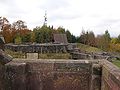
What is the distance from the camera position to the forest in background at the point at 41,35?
53844 millimetres

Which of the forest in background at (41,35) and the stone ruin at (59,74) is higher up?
the forest in background at (41,35)

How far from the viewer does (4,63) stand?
623cm

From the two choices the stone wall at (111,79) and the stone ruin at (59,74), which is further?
the stone ruin at (59,74)

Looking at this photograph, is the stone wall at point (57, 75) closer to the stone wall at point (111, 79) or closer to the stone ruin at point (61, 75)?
the stone ruin at point (61, 75)

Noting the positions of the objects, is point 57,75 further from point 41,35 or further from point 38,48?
point 41,35

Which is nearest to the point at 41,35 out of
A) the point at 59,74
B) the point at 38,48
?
the point at 38,48

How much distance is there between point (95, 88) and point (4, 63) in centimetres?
221

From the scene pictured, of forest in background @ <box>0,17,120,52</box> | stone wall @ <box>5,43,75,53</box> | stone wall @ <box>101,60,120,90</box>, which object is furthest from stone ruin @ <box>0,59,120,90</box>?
forest in background @ <box>0,17,120,52</box>

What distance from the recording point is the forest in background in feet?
177

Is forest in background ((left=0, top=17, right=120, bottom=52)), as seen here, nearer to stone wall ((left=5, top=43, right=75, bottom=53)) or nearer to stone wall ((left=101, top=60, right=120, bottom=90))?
stone wall ((left=5, top=43, right=75, bottom=53))

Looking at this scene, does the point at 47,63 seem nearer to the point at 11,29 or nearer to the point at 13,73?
the point at 13,73

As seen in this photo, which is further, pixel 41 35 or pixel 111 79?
pixel 41 35

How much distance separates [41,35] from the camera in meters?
52.8

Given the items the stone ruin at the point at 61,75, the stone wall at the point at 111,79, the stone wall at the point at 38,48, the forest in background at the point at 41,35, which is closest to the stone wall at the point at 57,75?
the stone ruin at the point at 61,75
